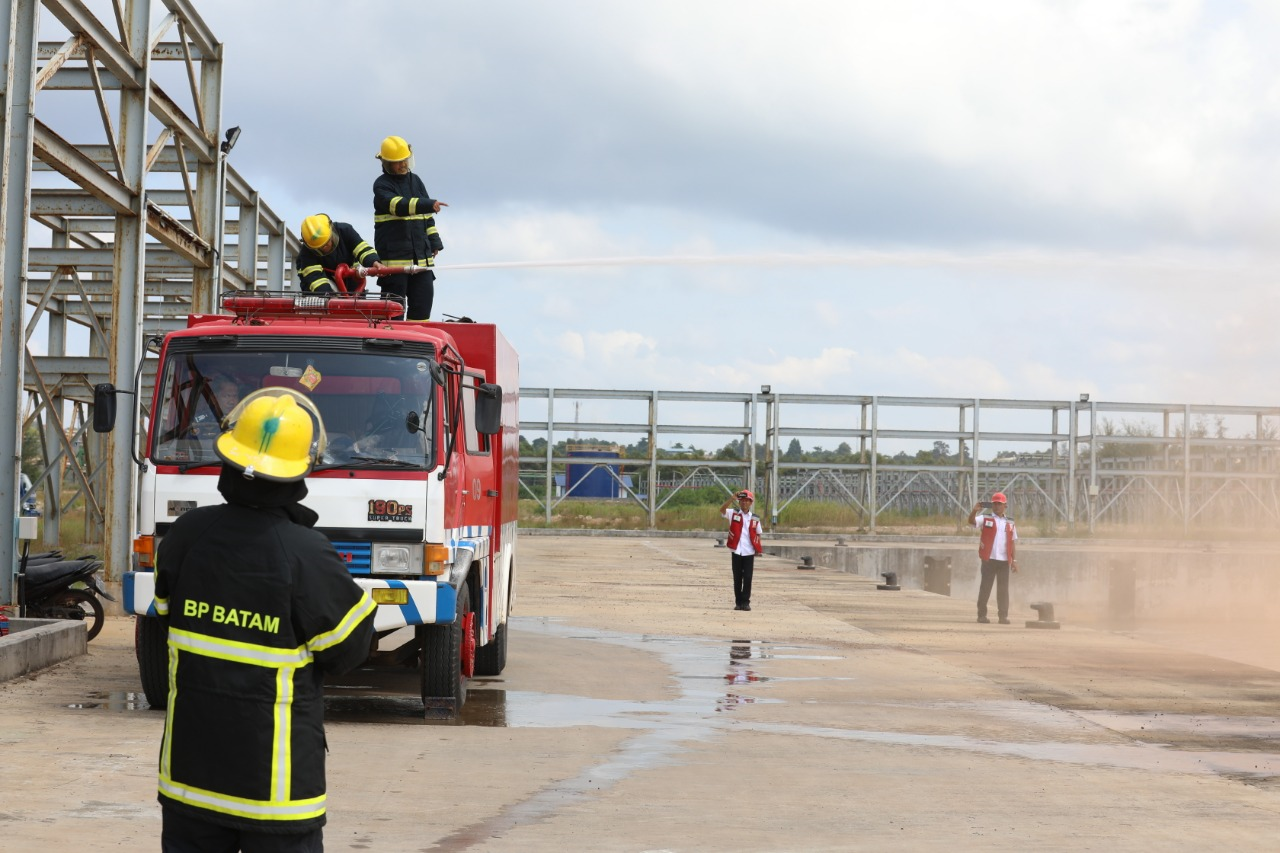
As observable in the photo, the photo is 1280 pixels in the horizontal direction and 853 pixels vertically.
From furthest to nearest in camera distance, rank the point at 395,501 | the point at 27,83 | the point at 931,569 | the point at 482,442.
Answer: the point at 931,569 → the point at 27,83 → the point at 482,442 → the point at 395,501

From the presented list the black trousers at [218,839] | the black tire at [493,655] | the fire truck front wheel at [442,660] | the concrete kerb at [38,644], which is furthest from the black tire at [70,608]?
the black trousers at [218,839]

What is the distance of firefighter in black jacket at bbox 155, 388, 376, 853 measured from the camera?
150 inches

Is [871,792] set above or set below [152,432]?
below

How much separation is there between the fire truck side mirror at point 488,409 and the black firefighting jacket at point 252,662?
6135mm

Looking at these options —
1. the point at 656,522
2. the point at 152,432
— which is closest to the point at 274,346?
the point at 152,432

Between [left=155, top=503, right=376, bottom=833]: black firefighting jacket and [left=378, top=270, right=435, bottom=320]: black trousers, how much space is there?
8.92m

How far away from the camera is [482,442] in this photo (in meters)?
11.3

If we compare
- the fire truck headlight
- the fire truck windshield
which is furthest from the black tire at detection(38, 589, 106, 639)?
the fire truck headlight

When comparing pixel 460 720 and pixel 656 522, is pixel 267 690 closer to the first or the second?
pixel 460 720

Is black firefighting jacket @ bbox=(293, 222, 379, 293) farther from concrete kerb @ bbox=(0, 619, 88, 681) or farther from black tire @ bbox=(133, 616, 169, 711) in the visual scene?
concrete kerb @ bbox=(0, 619, 88, 681)

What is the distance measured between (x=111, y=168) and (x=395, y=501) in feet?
43.0

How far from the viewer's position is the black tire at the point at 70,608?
14172 mm

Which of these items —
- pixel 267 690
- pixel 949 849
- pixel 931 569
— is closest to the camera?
pixel 267 690

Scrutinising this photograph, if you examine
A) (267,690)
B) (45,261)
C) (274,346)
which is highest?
(45,261)
